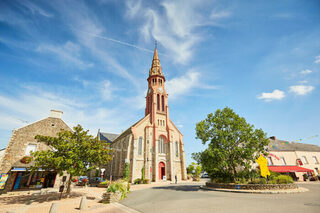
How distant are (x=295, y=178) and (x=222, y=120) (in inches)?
876

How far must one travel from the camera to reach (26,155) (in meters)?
16.7

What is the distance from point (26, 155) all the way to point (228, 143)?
74.3ft

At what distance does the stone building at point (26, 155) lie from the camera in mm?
15625

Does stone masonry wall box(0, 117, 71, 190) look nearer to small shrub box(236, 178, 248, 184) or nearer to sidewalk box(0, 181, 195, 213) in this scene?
sidewalk box(0, 181, 195, 213)

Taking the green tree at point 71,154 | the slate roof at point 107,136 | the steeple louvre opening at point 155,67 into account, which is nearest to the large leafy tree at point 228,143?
the green tree at point 71,154

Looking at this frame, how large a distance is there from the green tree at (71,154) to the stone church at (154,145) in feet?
48.1

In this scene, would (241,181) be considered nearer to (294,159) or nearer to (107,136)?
(294,159)

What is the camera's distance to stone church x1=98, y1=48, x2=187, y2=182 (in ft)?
91.7

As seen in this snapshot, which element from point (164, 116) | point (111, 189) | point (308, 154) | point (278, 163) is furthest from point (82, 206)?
point (308, 154)

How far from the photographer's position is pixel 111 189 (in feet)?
37.5

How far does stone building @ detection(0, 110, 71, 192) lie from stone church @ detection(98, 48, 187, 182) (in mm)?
10516

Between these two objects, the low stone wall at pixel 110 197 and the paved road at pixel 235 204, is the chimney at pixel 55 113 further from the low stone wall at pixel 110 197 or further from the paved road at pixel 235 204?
the paved road at pixel 235 204

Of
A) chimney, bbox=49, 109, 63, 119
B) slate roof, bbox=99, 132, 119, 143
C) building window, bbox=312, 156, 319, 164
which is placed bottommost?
building window, bbox=312, 156, 319, 164

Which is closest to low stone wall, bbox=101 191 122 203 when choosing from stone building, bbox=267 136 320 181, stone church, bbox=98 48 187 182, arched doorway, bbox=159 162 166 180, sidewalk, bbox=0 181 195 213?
sidewalk, bbox=0 181 195 213
